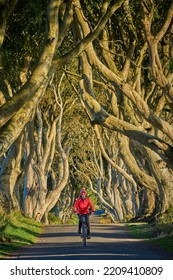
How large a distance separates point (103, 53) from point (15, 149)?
8140mm

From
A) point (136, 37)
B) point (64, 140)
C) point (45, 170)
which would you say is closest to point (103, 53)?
point (136, 37)

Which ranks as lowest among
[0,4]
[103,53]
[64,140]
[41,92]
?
[41,92]

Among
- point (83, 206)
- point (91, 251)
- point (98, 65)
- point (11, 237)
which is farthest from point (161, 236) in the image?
point (91, 251)

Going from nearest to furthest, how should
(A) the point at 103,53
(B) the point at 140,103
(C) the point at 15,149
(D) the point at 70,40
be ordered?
(B) the point at 140,103 < (A) the point at 103,53 < (D) the point at 70,40 < (C) the point at 15,149

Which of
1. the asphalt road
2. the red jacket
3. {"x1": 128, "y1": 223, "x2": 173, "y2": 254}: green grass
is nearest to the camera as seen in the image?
the asphalt road

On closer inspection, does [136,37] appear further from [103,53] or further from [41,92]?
[41,92]

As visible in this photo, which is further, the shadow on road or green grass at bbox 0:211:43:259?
green grass at bbox 0:211:43:259

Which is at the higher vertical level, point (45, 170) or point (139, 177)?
point (45, 170)

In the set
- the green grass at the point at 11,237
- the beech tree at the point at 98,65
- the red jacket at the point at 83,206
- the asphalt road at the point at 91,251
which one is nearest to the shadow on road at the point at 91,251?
the asphalt road at the point at 91,251

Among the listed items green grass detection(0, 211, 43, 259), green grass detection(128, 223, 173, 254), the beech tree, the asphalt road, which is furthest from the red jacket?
the beech tree

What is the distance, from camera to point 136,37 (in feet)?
108

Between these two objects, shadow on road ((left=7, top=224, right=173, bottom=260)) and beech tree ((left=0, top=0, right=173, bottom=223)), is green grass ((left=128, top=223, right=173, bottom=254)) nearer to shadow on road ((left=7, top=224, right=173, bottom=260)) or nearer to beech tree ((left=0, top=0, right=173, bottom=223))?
shadow on road ((left=7, top=224, right=173, bottom=260))

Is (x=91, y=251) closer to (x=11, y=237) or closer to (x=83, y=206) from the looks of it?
(x=83, y=206)

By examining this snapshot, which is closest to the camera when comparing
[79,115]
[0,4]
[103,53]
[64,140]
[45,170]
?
[0,4]
